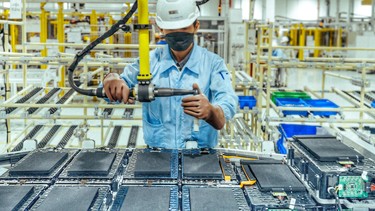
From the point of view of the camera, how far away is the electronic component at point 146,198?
5.15ft

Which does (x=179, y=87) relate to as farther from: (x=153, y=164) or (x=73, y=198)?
(x=73, y=198)

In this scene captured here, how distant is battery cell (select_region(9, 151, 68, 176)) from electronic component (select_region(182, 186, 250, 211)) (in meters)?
0.62

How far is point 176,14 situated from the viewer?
2.25 metres

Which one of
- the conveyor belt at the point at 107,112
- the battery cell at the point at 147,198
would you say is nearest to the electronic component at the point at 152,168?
the battery cell at the point at 147,198

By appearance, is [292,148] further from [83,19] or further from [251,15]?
[83,19]

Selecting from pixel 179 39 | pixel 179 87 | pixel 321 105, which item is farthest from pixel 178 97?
pixel 321 105

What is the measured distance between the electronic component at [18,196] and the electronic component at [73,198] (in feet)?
0.11

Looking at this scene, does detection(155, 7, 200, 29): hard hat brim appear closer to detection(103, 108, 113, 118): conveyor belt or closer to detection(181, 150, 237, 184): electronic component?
detection(181, 150, 237, 184): electronic component

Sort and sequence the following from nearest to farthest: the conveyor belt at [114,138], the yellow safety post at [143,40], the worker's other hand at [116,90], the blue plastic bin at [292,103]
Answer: the yellow safety post at [143,40] < the worker's other hand at [116,90] < the blue plastic bin at [292,103] < the conveyor belt at [114,138]

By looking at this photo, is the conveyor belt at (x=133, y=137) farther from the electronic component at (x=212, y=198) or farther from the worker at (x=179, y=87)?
the electronic component at (x=212, y=198)

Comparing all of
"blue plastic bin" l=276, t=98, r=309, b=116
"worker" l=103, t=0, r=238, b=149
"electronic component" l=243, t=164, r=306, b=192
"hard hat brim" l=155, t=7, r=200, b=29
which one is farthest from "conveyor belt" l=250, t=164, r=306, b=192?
"blue plastic bin" l=276, t=98, r=309, b=116

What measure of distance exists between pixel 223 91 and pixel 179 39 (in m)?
0.42

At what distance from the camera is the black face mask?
2262 millimetres

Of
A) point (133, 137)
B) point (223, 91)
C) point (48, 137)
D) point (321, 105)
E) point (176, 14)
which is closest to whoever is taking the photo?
point (176, 14)
